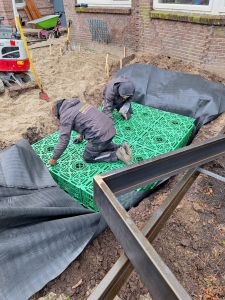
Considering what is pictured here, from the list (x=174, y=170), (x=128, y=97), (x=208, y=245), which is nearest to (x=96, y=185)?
(x=174, y=170)

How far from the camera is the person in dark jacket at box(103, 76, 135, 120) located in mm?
3863

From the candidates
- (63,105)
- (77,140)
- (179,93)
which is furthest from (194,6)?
(63,105)

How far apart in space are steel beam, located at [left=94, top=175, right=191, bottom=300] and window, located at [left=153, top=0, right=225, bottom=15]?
5306 mm

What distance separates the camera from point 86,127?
3016 millimetres

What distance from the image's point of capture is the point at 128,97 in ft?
13.3

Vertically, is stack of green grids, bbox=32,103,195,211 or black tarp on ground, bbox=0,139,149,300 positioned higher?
black tarp on ground, bbox=0,139,149,300

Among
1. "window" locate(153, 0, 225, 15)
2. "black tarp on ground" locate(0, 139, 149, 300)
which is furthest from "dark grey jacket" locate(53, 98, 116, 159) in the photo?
"window" locate(153, 0, 225, 15)

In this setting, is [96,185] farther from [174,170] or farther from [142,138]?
[142,138]

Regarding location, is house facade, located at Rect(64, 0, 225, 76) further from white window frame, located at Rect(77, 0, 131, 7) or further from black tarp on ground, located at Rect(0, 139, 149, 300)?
black tarp on ground, located at Rect(0, 139, 149, 300)

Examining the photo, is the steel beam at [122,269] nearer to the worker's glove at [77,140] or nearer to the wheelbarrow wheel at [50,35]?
the worker's glove at [77,140]

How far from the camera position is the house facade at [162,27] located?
5.07 m

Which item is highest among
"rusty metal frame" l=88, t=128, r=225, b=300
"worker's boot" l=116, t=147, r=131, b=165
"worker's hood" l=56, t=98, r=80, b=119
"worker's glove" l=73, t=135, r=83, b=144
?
"rusty metal frame" l=88, t=128, r=225, b=300

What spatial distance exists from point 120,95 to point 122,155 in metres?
1.20

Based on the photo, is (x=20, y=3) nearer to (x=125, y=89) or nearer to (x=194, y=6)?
(x=194, y=6)
